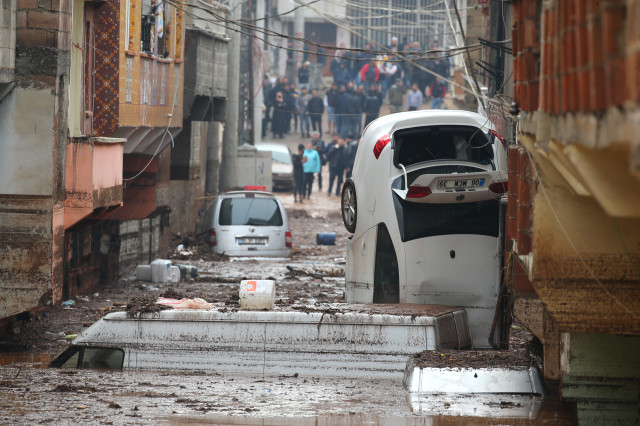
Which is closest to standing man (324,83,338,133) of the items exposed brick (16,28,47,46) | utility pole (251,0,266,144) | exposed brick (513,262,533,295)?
utility pole (251,0,266,144)

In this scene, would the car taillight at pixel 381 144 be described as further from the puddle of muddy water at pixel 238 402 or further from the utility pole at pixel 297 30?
the utility pole at pixel 297 30

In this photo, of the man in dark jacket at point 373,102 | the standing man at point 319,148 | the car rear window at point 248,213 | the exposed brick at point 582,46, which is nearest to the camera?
the exposed brick at point 582,46

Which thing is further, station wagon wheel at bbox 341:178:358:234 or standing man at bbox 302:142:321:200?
standing man at bbox 302:142:321:200

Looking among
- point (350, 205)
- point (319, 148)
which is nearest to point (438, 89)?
point (319, 148)

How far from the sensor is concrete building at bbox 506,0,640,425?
4082 mm

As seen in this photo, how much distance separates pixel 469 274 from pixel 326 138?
3328 cm

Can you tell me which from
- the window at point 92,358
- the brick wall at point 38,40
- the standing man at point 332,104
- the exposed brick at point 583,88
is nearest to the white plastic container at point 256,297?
the window at point 92,358

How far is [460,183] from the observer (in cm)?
1188

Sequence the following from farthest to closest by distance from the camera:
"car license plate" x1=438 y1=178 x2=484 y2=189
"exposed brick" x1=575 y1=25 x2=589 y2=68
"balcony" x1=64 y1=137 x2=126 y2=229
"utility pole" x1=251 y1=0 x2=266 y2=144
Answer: "utility pole" x1=251 y1=0 x2=266 y2=144 < "balcony" x1=64 y1=137 x2=126 y2=229 < "car license plate" x1=438 y1=178 x2=484 y2=189 < "exposed brick" x1=575 y1=25 x2=589 y2=68

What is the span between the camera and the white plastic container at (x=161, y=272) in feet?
64.8

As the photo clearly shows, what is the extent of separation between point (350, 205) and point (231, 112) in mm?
17612

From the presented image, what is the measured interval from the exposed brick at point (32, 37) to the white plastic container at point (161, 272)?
24.9 feet

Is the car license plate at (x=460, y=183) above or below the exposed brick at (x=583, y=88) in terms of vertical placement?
below

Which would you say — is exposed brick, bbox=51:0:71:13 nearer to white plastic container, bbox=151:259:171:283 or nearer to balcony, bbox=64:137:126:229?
balcony, bbox=64:137:126:229
